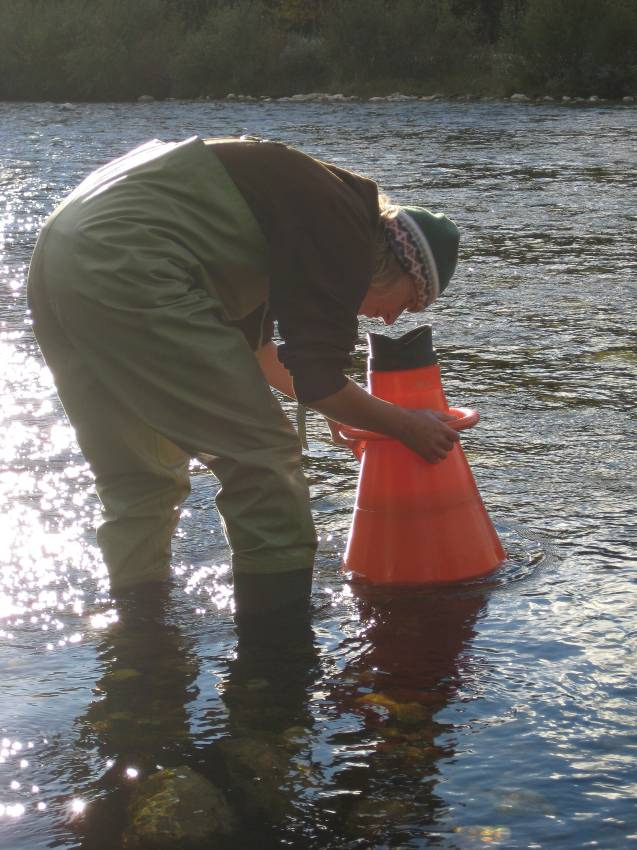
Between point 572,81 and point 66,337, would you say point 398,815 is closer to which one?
point 66,337

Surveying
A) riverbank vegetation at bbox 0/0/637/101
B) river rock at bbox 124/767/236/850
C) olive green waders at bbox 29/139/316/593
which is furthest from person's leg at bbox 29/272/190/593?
riverbank vegetation at bbox 0/0/637/101

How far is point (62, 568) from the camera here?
3.16m

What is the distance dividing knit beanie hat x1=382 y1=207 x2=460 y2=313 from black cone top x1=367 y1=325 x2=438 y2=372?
1.34 ft

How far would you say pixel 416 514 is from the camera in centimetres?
299

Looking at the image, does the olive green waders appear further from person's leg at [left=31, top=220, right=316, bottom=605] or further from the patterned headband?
the patterned headband

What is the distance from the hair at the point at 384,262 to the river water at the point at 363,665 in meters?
0.75

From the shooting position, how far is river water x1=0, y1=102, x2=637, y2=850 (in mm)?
2025

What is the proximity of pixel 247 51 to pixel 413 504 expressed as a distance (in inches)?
1208

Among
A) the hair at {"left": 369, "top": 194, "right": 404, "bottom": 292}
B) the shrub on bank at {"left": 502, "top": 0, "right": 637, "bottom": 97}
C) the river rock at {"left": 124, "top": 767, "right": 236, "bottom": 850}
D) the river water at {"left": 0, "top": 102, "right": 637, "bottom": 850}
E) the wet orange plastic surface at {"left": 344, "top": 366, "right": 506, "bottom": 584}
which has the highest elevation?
the shrub on bank at {"left": 502, "top": 0, "right": 637, "bottom": 97}

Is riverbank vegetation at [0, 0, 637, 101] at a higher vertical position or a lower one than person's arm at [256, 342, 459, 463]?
higher

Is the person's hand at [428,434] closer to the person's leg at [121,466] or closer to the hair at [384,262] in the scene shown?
the hair at [384,262]

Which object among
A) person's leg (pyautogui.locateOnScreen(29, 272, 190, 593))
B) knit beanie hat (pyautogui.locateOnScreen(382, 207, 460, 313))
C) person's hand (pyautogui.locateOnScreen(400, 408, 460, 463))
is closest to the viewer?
knit beanie hat (pyautogui.locateOnScreen(382, 207, 460, 313))

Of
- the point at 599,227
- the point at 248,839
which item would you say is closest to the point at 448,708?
the point at 248,839

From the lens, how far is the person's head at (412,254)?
257 centimetres
